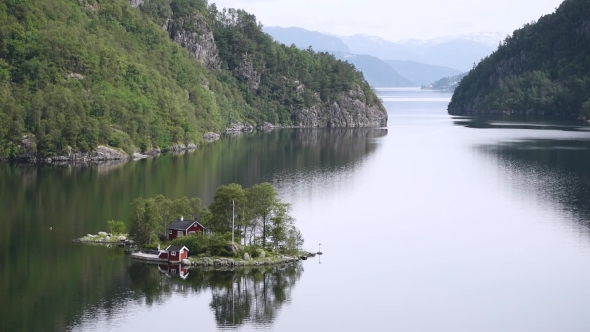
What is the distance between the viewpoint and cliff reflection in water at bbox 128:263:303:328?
137ft

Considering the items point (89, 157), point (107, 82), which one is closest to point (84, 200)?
point (89, 157)

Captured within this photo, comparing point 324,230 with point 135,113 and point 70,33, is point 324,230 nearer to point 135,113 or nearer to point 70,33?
point 135,113

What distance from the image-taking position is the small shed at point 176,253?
49156mm

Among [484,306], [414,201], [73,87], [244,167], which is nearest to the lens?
[484,306]

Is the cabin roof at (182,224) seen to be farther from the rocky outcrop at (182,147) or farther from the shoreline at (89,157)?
the rocky outcrop at (182,147)

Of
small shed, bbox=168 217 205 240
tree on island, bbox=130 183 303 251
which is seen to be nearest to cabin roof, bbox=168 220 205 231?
small shed, bbox=168 217 205 240

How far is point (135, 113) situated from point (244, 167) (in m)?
21.2

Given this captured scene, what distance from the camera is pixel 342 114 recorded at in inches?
6845

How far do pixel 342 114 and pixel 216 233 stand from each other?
124 m

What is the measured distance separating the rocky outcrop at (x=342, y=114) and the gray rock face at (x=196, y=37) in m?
19.2

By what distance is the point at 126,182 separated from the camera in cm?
7681

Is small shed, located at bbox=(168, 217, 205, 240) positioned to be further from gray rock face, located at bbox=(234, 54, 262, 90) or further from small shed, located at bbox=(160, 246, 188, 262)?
gray rock face, located at bbox=(234, 54, 262, 90)

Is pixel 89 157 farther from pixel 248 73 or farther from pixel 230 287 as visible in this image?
pixel 248 73

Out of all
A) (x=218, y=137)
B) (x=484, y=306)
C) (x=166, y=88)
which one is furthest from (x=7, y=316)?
(x=218, y=137)
